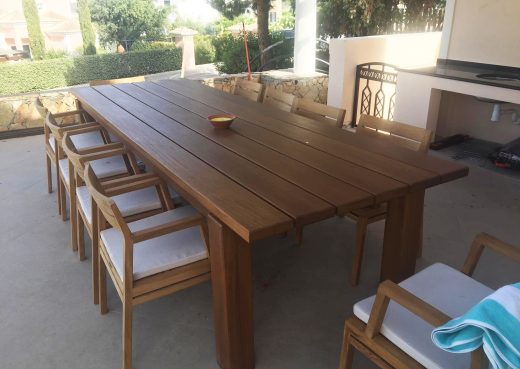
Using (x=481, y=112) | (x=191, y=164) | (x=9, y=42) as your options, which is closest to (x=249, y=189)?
(x=191, y=164)

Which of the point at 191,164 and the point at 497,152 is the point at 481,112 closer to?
the point at 497,152

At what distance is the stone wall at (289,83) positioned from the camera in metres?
5.28

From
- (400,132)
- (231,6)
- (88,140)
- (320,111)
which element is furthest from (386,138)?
(231,6)

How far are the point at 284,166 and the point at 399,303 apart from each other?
29.8 inches

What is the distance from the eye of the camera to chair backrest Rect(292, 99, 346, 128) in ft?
8.09

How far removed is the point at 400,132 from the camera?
82.1 inches

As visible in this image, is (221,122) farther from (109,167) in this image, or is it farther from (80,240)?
(80,240)

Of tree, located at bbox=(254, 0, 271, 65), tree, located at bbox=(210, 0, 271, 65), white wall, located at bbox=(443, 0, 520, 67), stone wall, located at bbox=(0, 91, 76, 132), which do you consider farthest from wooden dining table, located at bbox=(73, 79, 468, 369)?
tree, located at bbox=(254, 0, 271, 65)

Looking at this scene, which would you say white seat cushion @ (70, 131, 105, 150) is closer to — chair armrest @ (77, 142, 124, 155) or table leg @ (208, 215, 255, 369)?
chair armrest @ (77, 142, 124, 155)

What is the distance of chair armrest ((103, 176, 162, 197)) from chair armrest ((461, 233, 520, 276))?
1345 mm

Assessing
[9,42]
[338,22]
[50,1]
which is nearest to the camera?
[338,22]

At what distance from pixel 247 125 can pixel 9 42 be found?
26.9 metres

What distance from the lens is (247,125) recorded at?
237 cm

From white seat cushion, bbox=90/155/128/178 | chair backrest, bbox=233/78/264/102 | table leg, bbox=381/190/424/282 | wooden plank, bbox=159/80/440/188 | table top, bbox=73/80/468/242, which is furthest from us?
chair backrest, bbox=233/78/264/102
